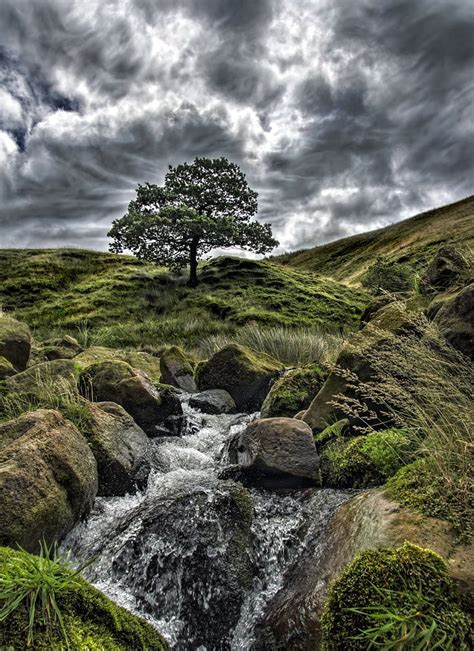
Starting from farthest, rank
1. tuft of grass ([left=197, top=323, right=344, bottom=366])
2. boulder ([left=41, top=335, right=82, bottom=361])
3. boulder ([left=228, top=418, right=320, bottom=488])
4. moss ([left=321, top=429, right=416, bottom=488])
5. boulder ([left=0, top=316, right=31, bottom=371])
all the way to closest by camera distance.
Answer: tuft of grass ([left=197, top=323, right=344, bottom=366]) < boulder ([left=41, top=335, right=82, bottom=361]) < boulder ([left=0, top=316, right=31, bottom=371]) < boulder ([left=228, top=418, right=320, bottom=488]) < moss ([left=321, top=429, right=416, bottom=488])

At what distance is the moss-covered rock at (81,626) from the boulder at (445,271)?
17.8 ft

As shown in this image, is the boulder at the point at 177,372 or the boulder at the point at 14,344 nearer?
the boulder at the point at 14,344

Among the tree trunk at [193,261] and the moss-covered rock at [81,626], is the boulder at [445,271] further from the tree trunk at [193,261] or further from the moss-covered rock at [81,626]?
the tree trunk at [193,261]

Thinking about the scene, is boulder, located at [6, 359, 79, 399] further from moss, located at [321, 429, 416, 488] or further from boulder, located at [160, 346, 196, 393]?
moss, located at [321, 429, 416, 488]

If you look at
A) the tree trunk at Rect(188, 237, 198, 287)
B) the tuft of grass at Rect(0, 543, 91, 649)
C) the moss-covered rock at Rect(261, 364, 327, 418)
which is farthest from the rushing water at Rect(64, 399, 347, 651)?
the tree trunk at Rect(188, 237, 198, 287)

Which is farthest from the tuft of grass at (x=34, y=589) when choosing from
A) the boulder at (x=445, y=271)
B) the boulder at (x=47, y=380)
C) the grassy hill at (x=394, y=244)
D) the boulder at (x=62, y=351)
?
Answer: the grassy hill at (x=394, y=244)

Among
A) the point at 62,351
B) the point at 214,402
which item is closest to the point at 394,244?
the point at 62,351

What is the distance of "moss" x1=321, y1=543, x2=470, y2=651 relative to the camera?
75.9 inches

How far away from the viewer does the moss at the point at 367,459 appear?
394 centimetres

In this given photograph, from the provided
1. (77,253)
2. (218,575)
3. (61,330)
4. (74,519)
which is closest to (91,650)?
(218,575)

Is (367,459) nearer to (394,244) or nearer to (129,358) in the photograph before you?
(129,358)

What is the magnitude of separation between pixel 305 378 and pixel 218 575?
3.82 meters

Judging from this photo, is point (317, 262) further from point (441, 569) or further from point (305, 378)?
point (441, 569)

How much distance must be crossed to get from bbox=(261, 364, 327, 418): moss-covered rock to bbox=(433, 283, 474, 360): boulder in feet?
8.39
